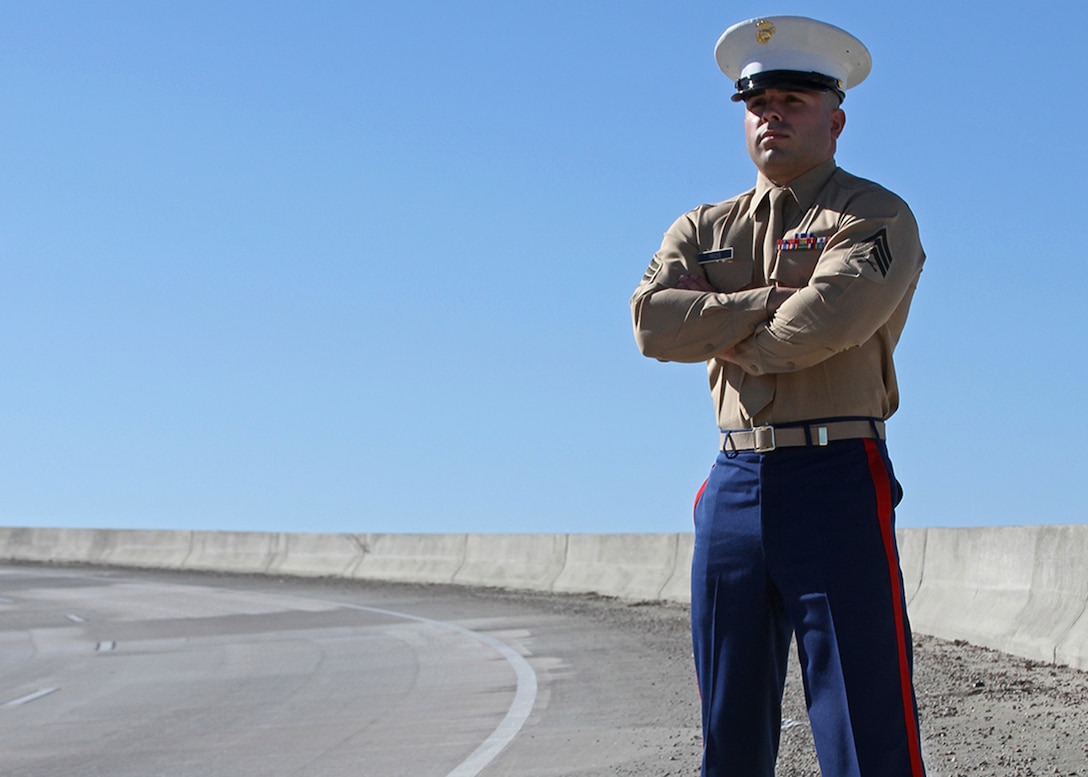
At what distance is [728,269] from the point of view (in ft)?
13.1

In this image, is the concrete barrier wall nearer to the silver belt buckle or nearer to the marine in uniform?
the marine in uniform

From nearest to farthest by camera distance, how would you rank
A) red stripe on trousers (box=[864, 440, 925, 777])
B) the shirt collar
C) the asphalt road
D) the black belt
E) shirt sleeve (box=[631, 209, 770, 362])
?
red stripe on trousers (box=[864, 440, 925, 777]) → the black belt → shirt sleeve (box=[631, 209, 770, 362]) → the shirt collar → the asphalt road

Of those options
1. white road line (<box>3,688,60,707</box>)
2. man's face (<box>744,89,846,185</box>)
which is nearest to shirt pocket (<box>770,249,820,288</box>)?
man's face (<box>744,89,846,185</box>)

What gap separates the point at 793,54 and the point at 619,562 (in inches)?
718

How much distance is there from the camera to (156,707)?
426 inches

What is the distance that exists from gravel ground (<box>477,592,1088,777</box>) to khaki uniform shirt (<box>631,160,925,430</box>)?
3.26 metres

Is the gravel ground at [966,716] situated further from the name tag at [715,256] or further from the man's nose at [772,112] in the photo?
the man's nose at [772,112]

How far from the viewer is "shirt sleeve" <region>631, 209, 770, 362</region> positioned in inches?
149

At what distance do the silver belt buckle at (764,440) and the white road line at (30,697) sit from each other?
9142mm

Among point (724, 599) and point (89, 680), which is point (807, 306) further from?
point (89, 680)

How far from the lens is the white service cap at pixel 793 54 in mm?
3832

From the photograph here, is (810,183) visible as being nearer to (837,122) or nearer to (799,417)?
(837,122)

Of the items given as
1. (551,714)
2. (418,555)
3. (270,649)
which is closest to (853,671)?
(551,714)

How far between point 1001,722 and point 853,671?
489cm
